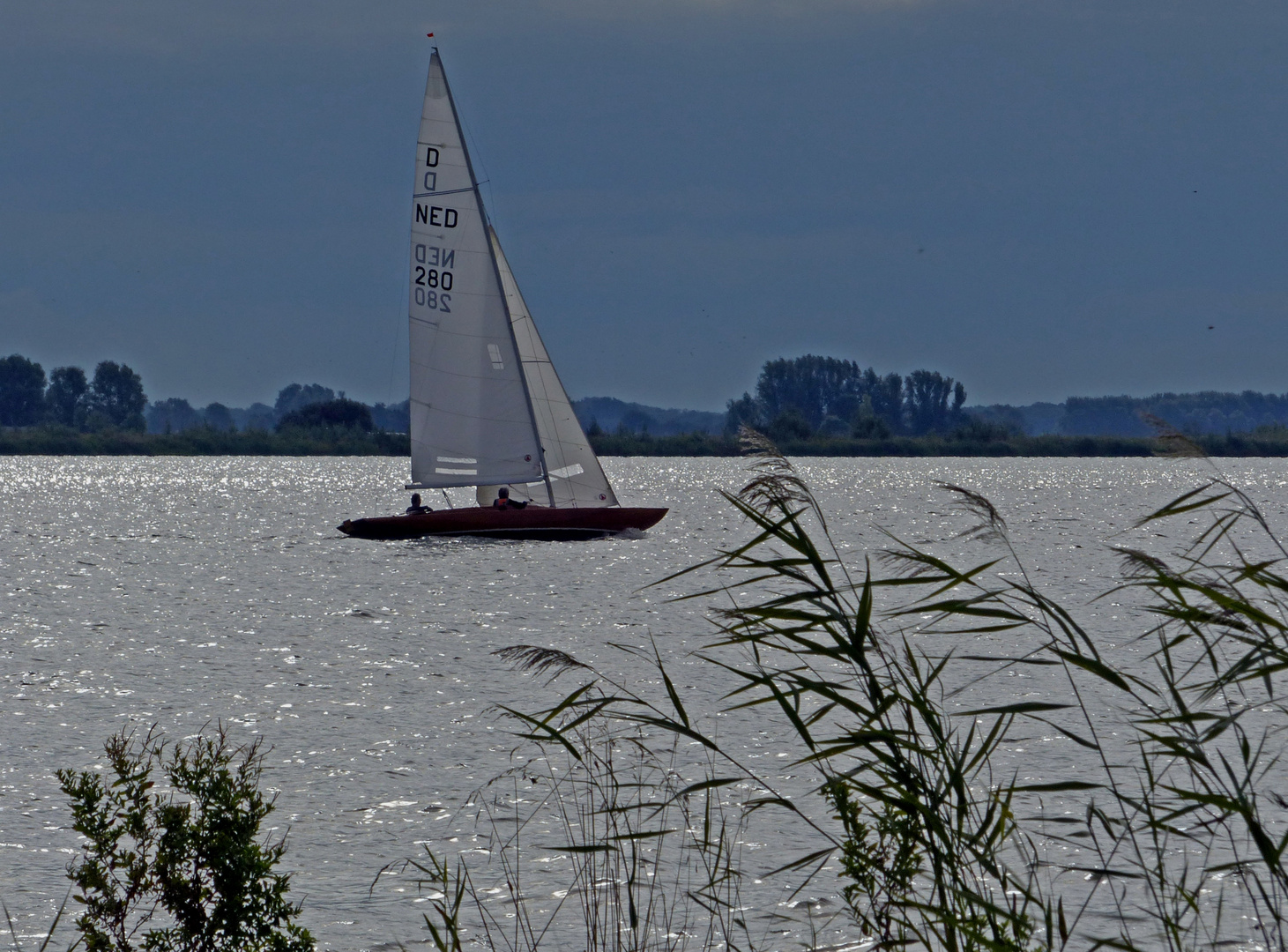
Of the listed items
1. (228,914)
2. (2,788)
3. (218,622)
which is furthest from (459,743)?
(218,622)

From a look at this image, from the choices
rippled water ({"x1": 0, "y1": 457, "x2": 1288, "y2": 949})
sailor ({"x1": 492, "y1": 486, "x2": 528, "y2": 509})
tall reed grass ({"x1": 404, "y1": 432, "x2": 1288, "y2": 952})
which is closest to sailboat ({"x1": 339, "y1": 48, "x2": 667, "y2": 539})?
sailor ({"x1": 492, "y1": 486, "x2": 528, "y2": 509})

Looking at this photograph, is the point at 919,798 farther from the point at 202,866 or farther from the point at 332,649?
the point at 332,649

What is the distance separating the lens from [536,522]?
34.6 metres

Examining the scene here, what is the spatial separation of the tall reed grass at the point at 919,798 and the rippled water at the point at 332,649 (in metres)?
0.94

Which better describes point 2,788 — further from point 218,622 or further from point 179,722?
point 218,622

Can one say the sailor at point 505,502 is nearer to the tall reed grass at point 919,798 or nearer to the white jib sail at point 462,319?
the white jib sail at point 462,319

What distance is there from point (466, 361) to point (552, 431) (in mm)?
3027

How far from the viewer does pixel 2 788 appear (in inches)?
480

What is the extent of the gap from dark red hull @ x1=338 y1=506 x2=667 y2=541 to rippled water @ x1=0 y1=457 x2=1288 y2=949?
156 cm

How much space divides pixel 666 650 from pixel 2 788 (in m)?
12.5

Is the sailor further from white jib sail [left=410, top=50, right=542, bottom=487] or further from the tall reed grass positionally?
the tall reed grass

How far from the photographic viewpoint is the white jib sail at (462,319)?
36844 mm

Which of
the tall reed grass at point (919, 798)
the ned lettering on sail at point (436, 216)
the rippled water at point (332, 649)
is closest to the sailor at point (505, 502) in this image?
the rippled water at point (332, 649)

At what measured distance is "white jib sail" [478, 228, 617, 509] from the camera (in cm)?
3731
